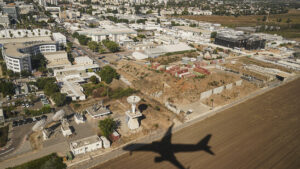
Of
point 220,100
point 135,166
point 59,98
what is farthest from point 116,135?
point 220,100

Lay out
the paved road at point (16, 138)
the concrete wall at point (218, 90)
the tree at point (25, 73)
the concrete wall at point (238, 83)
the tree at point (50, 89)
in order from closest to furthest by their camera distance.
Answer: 1. the paved road at point (16, 138)
2. the tree at point (50, 89)
3. the concrete wall at point (218, 90)
4. the concrete wall at point (238, 83)
5. the tree at point (25, 73)

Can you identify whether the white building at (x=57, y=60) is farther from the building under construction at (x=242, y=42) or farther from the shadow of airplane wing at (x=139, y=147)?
the building under construction at (x=242, y=42)

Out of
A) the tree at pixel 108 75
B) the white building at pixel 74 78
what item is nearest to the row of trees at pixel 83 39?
the white building at pixel 74 78

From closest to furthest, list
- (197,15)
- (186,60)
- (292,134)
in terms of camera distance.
Result: (292,134) < (186,60) < (197,15)

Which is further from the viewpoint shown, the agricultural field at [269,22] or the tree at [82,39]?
the agricultural field at [269,22]

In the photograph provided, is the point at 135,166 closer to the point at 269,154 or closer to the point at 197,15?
the point at 269,154
